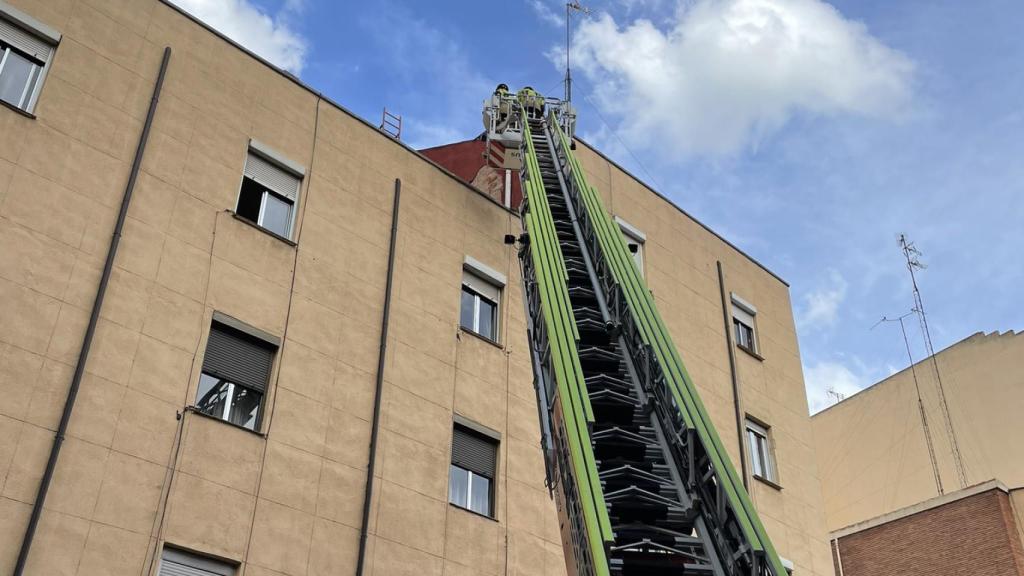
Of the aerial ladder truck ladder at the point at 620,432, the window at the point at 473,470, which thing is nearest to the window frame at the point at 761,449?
the window at the point at 473,470

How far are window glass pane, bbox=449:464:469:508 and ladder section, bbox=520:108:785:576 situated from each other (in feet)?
9.33

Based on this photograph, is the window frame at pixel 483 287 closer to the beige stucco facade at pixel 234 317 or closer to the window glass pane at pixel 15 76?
the beige stucco facade at pixel 234 317

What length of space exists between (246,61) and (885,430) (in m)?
27.0

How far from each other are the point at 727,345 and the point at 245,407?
11.6 meters

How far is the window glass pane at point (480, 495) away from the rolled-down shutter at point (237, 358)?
12.2ft

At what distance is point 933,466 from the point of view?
34.1 m

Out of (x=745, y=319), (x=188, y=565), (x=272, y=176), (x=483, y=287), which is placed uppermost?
(x=745, y=319)

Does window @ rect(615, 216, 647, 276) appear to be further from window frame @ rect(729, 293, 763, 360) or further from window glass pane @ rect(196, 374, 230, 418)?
window glass pane @ rect(196, 374, 230, 418)

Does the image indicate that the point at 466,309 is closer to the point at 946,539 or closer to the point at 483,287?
the point at 483,287

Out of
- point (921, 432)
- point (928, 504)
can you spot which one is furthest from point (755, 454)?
point (921, 432)

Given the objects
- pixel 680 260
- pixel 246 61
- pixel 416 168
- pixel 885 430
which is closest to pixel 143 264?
pixel 246 61

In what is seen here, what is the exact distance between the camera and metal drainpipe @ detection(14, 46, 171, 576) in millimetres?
11078

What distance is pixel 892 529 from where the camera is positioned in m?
28.5

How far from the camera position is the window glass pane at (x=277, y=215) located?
52.6ft
